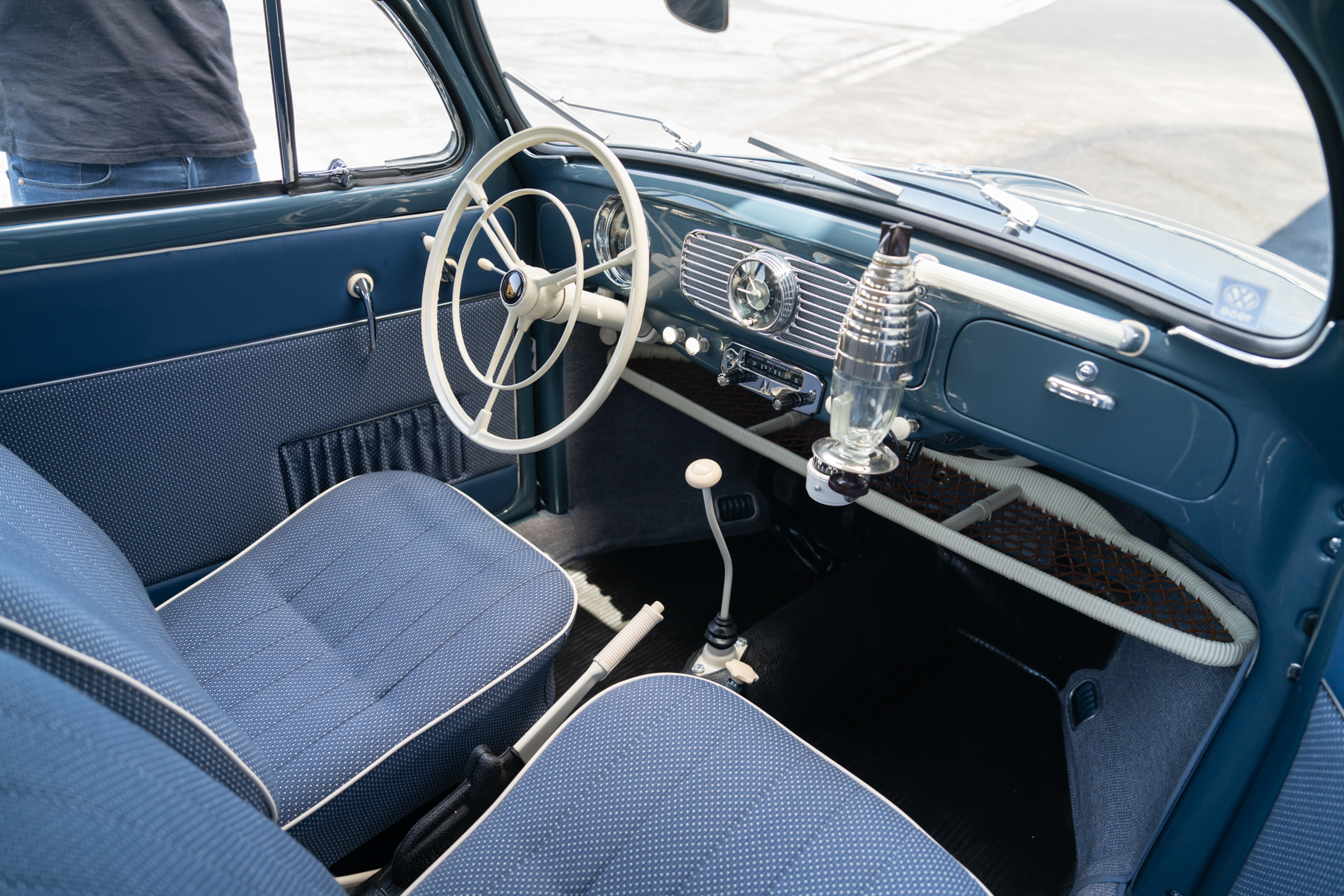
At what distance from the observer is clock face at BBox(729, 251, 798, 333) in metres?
1.41

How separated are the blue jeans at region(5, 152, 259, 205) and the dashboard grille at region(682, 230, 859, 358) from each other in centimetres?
82

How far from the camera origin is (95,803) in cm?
52

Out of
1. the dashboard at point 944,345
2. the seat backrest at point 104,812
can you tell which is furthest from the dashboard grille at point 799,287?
the seat backrest at point 104,812

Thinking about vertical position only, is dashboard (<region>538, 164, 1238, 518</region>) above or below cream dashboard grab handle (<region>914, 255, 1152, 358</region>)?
below

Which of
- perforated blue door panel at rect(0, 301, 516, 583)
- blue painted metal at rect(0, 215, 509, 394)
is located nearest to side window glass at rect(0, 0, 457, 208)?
blue painted metal at rect(0, 215, 509, 394)

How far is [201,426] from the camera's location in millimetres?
1542

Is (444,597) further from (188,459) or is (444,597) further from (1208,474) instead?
(1208,474)

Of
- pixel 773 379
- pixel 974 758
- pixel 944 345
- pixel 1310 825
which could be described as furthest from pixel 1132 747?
pixel 773 379

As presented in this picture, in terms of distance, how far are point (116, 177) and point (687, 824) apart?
139cm

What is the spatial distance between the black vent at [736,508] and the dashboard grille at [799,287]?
0.83 meters

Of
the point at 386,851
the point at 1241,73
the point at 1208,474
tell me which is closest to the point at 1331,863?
the point at 1208,474

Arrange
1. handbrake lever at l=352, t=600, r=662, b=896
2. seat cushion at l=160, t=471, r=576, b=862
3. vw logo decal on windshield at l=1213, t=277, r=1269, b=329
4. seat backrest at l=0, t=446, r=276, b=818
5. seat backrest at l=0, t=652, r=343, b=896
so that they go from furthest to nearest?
handbrake lever at l=352, t=600, r=662, b=896
seat cushion at l=160, t=471, r=576, b=862
vw logo decal on windshield at l=1213, t=277, r=1269, b=329
seat backrest at l=0, t=446, r=276, b=818
seat backrest at l=0, t=652, r=343, b=896

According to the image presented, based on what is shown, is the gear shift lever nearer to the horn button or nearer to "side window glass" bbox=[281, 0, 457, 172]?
the horn button

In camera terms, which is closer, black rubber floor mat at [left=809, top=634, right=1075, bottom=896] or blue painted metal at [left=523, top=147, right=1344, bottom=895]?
blue painted metal at [left=523, top=147, right=1344, bottom=895]
